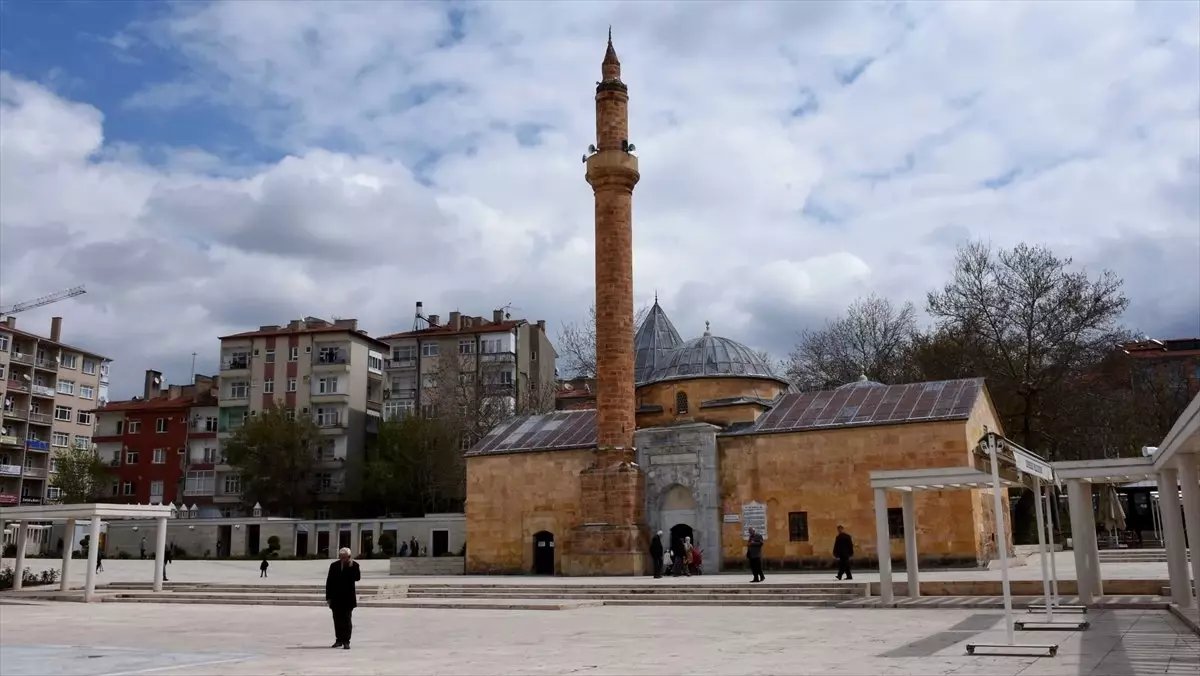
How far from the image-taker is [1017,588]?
17.4 m

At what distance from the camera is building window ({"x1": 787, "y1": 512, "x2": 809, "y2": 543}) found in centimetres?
2730

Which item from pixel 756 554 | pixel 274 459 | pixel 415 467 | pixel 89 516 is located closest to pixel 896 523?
pixel 756 554

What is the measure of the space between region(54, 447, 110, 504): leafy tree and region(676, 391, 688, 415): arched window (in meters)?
38.6

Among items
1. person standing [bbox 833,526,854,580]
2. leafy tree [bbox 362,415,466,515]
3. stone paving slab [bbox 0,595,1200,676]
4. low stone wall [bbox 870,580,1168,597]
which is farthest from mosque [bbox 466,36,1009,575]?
leafy tree [bbox 362,415,466,515]

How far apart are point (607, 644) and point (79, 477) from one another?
5283 cm

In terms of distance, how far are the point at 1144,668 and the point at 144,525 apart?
50420 millimetres

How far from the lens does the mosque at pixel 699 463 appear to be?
26188 millimetres

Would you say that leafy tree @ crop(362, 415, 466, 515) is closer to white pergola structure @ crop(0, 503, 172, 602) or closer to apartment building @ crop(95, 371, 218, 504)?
apartment building @ crop(95, 371, 218, 504)

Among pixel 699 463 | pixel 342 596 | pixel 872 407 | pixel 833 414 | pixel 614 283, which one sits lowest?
pixel 342 596

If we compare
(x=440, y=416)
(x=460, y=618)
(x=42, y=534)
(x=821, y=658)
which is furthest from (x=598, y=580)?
(x=42, y=534)

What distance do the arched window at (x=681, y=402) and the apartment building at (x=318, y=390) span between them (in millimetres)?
28659

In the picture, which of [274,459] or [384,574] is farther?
[274,459]

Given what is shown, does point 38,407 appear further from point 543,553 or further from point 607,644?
Result: point 607,644

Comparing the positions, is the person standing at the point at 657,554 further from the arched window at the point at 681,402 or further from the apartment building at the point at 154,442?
the apartment building at the point at 154,442
